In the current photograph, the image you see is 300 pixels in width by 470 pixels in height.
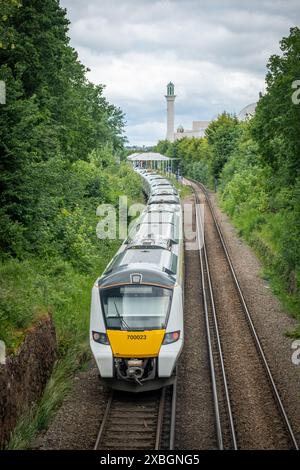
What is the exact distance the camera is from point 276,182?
2611 cm

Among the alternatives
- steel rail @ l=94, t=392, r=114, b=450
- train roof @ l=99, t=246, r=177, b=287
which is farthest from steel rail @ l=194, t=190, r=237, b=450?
train roof @ l=99, t=246, r=177, b=287

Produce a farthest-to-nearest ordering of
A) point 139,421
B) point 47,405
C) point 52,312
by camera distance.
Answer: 1. point 52,312
2. point 139,421
3. point 47,405

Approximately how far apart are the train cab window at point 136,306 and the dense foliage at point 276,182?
7.28 metres

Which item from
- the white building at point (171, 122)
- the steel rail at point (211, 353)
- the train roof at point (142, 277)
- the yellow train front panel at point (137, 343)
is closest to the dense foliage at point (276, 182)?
the steel rail at point (211, 353)

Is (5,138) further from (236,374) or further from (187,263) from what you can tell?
(187,263)

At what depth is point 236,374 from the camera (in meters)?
14.4

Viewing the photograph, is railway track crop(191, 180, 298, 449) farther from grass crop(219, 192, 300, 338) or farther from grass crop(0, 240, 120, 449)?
grass crop(0, 240, 120, 449)

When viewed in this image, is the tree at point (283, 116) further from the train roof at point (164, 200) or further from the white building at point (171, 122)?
the white building at point (171, 122)

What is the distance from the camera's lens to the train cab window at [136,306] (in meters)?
12.7

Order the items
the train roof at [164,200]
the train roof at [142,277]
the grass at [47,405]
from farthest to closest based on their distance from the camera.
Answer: the train roof at [164,200]
the train roof at [142,277]
the grass at [47,405]

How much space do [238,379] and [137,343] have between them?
3173 millimetres

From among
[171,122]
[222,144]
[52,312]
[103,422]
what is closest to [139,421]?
[103,422]

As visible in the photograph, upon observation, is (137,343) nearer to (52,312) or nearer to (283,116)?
(52,312)

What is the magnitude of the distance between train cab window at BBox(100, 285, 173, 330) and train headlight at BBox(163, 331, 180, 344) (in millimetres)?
234
